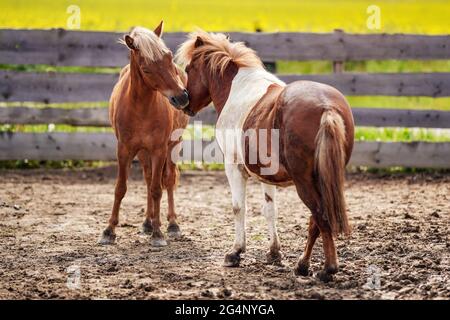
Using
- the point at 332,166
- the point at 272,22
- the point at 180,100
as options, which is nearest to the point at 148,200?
the point at 180,100

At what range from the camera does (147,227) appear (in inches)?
279

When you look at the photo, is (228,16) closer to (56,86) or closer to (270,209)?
(56,86)

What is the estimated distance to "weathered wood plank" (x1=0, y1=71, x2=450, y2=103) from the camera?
405 inches

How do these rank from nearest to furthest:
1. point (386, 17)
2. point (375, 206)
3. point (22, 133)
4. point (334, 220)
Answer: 1. point (334, 220)
2. point (375, 206)
3. point (22, 133)
4. point (386, 17)

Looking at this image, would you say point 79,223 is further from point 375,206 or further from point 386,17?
point 386,17

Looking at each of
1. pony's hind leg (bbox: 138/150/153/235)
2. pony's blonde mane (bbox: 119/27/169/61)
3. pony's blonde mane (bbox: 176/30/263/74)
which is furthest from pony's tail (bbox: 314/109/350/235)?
pony's hind leg (bbox: 138/150/153/235)

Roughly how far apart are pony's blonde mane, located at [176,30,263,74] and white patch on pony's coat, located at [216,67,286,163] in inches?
4.0

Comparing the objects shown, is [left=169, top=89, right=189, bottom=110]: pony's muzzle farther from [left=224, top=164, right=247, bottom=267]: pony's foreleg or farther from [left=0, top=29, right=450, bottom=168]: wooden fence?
[left=0, top=29, right=450, bottom=168]: wooden fence

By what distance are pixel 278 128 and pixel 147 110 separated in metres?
1.94

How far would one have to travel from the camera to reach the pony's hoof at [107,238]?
6.56m

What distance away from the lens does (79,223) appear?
293 inches

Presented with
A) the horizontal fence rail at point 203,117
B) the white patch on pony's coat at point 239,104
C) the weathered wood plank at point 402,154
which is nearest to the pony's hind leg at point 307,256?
the white patch on pony's coat at point 239,104

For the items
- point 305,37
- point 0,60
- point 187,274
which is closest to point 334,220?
point 187,274

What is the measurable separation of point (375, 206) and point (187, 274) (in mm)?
3396
